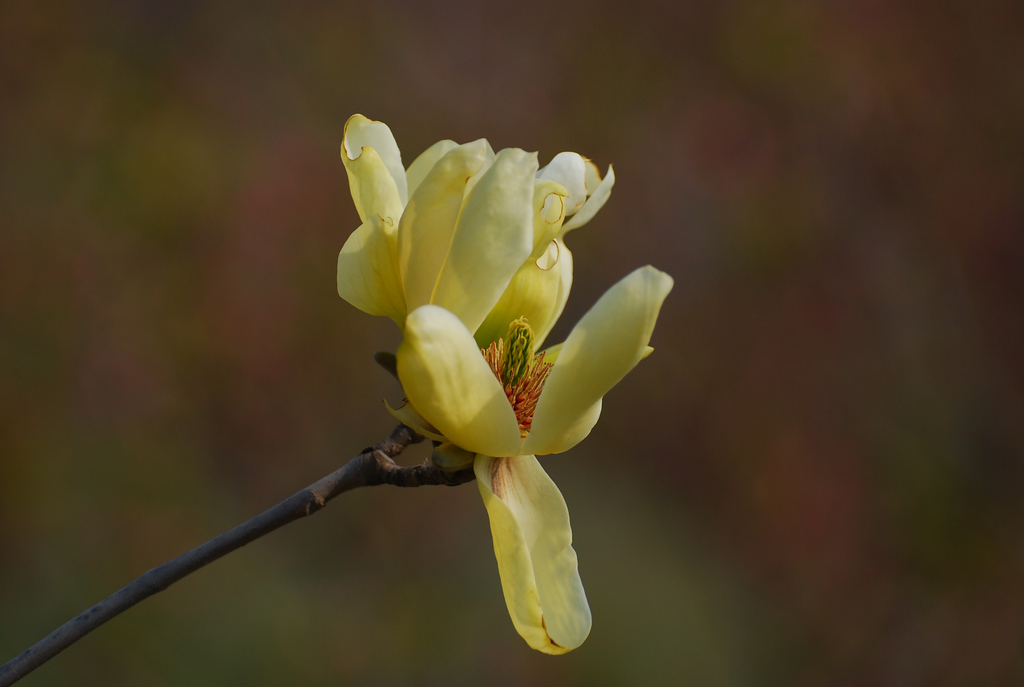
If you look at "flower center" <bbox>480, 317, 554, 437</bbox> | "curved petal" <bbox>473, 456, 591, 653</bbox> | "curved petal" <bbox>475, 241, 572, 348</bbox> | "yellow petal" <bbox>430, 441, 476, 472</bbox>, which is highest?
"curved petal" <bbox>475, 241, 572, 348</bbox>

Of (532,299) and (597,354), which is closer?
(597,354)

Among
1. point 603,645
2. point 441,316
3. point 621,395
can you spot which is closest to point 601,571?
point 603,645

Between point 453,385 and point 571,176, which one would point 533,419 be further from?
point 571,176

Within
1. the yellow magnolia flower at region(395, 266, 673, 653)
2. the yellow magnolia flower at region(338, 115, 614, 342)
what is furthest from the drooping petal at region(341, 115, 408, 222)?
the yellow magnolia flower at region(395, 266, 673, 653)

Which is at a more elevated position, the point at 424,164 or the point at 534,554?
the point at 424,164

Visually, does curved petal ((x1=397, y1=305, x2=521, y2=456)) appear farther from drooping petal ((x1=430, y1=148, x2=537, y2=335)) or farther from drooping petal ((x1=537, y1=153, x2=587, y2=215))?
drooping petal ((x1=537, y1=153, x2=587, y2=215))

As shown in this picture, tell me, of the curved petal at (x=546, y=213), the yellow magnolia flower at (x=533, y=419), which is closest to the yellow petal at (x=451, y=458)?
the yellow magnolia flower at (x=533, y=419)

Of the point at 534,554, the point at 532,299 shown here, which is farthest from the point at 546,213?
the point at 534,554
